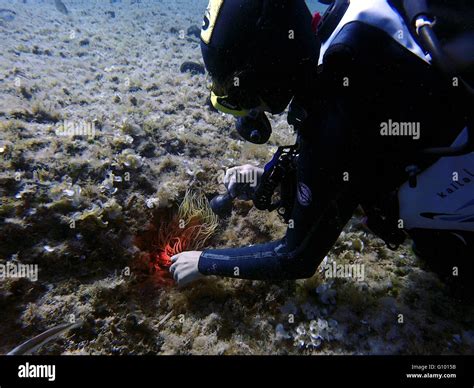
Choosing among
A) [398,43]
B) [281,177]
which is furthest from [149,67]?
[398,43]

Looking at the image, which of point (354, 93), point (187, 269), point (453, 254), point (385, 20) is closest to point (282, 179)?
point (354, 93)

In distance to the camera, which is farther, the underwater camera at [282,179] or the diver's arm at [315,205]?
the underwater camera at [282,179]

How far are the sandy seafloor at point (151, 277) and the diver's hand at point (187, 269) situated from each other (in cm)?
26

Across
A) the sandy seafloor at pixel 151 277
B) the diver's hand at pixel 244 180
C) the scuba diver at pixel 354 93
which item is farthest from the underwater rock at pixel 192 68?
the scuba diver at pixel 354 93

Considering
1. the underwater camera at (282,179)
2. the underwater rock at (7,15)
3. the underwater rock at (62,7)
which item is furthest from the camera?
the underwater rock at (62,7)

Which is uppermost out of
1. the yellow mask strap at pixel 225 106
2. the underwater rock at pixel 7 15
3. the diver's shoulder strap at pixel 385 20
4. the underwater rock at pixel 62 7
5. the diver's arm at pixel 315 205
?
the underwater rock at pixel 62 7

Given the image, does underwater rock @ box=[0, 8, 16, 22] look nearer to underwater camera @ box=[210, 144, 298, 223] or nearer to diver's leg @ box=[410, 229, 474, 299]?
underwater camera @ box=[210, 144, 298, 223]

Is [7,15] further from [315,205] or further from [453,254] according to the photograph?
[453,254]

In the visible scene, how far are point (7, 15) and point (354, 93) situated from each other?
58.6 feet

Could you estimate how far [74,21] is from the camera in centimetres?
1443

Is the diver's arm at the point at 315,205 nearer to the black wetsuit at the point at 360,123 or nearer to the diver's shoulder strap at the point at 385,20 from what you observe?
the black wetsuit at the point at 360,123

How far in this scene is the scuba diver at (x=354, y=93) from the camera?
1.53 m

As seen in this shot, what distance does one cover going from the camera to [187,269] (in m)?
2.55

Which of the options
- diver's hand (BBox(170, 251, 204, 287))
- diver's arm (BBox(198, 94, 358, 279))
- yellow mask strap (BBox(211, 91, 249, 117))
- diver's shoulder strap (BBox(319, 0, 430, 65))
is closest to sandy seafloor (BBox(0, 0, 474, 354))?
diver's hand (BBox(170, 251, 204, 287))
